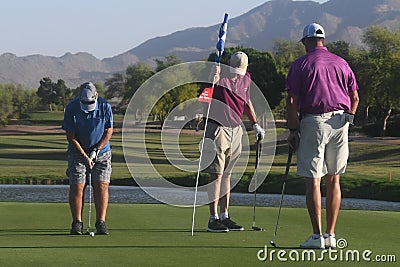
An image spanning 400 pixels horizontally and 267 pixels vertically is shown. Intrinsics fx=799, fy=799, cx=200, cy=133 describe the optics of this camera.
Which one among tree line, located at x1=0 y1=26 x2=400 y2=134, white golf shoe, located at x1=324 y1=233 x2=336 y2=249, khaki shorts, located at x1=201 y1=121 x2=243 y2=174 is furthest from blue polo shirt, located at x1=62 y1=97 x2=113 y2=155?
tree line, located at x1=0 y1=26 x2=400 y2=134

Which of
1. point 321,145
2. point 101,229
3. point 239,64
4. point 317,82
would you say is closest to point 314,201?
point 321,145

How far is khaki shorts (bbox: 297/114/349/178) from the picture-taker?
7801mm

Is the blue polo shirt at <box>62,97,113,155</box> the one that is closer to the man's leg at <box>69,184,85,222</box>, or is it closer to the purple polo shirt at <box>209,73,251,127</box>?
the man's leg at <box>69,184,85,222</box>

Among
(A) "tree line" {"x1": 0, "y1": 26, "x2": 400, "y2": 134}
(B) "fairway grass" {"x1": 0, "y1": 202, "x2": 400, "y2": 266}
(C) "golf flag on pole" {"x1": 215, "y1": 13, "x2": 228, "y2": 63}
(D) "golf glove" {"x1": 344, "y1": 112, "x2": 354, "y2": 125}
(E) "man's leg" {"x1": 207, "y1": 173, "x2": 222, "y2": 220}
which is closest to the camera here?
(B) "fairway grass" {"x1": 0, "y1": 202, "x2": 400, "y2": 266}

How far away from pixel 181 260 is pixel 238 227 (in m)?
2.81

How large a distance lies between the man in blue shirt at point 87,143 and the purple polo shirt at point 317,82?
2664 millimetres

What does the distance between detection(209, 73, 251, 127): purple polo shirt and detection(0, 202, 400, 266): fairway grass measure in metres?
1.36

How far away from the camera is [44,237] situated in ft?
28.9

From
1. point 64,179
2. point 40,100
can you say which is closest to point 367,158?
point 64,179

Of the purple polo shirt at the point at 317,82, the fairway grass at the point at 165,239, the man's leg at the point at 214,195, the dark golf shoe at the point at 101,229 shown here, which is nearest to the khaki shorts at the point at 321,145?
the purple polo shirt at the point at 317,82

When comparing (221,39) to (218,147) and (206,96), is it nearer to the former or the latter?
(206,96)

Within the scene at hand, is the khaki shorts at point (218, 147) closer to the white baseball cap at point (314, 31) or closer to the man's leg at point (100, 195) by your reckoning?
the man's leg at point (100, 195)

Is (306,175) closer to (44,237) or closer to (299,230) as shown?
(299,230)

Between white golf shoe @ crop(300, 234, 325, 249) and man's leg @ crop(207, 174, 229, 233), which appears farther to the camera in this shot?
man's leg @ crop(207, 174, 229, 233)
